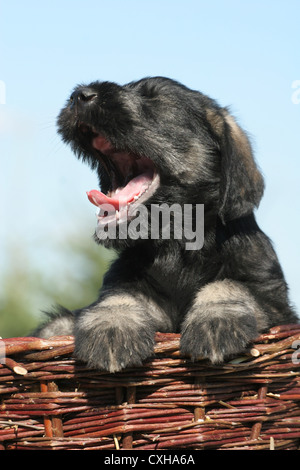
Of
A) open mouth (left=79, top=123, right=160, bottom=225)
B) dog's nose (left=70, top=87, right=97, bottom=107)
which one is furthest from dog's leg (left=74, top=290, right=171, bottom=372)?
dog's nose (left=70, top=87, right=97, bottom=107)

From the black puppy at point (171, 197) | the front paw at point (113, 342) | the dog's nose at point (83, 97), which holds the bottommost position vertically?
the front paw at point (113, 342)

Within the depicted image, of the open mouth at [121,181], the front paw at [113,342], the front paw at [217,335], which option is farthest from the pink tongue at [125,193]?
the front paw at [217,335]

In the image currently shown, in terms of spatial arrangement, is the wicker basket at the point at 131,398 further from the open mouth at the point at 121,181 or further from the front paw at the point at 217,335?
the open mouth at the point at 121,181

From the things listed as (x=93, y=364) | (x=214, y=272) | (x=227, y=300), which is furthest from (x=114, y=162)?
(x=93, y=364)

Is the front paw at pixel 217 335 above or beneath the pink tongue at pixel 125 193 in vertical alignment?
beneath

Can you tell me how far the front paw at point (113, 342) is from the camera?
2869 mm

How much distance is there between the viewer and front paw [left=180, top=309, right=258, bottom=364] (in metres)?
→ 2.89

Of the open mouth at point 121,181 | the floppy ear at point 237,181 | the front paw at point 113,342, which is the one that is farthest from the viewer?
the open mouth at point 121,181

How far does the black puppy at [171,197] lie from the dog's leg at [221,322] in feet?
0.06

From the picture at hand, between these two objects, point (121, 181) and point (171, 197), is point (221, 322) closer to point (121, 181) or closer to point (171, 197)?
point (171, 197)

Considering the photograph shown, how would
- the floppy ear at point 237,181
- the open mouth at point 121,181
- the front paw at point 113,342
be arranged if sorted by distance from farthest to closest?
the open mouth at point 121,181 → the floppy ear at point 237,181 → the front paw at point 113,342

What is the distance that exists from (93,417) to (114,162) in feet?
6.01

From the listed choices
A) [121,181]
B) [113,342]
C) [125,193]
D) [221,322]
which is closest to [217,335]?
[221,322]

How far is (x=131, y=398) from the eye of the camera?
2.91 meters
